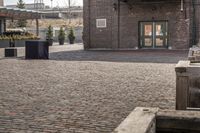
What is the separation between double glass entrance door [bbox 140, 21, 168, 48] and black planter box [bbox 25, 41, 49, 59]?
1117 cm

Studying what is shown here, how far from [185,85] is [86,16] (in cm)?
2596

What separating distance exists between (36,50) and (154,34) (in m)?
12.0

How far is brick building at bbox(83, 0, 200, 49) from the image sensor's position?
28859 millimetres

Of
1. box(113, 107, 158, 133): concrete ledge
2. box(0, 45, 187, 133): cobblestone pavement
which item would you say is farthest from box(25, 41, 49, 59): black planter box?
box(113, 107, 158, 133): concrete ledge

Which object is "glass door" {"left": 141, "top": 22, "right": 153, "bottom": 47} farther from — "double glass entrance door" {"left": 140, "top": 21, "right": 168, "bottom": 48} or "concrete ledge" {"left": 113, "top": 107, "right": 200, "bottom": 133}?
"concrete ledge" {"left": 113, "top": 107, "right": 200, "bottom": 133}

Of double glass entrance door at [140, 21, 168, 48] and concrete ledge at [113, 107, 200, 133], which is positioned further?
double glass entrance door at [140, 21, 168, 48]

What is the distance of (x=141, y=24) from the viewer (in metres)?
30.4

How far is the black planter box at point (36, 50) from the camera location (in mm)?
21281

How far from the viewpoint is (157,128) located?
4613 millimetres

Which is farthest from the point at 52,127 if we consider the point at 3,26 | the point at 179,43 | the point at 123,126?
the point at 3,26

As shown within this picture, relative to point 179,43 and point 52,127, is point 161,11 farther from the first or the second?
point 52,127

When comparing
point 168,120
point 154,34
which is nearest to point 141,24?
point 154,34

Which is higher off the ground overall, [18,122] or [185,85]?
[185,85]

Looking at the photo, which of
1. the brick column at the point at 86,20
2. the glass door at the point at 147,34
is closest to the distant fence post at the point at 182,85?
the glass door at the point at 147,34
